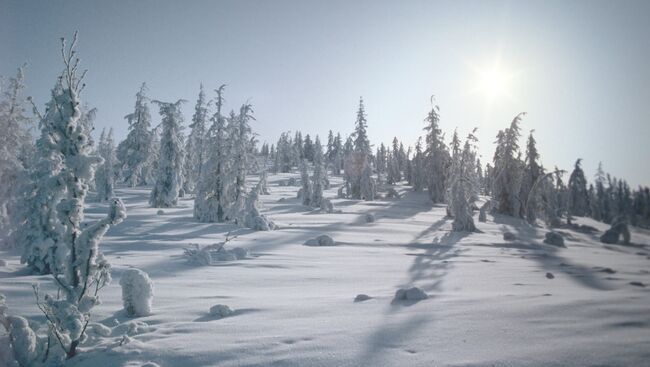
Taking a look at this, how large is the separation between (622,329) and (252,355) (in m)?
4.60

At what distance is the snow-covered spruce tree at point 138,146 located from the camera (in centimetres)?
4838

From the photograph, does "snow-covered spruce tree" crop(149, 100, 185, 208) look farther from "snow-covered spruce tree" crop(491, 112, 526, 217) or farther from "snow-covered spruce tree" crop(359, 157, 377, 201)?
"snow-covered spruce tree" crop(491, 112, 526, 217)

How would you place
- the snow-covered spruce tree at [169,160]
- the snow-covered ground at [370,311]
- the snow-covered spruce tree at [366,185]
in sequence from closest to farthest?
the snow-covered ground at [370,311], the snow-covered spruce tree at [169,160], the snow-covered spruce tree at [366,185]

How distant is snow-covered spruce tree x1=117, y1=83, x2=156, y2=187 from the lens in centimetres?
4838

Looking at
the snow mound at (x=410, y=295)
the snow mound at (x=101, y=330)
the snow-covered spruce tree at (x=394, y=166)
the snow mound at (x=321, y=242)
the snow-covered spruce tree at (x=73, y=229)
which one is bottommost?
the snow mound at (x=321, y=242)

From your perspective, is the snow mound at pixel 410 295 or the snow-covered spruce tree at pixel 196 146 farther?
the snow-covered spruce tree at pixel 196 146

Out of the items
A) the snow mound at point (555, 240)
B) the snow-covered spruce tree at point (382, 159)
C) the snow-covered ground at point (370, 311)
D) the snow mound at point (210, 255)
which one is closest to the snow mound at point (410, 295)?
the snow-covered ground at point (370, 311)

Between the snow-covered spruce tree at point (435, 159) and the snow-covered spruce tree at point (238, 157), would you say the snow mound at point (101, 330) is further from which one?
the snow-covered spruce tree at point (435, 159)

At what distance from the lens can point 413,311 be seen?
5.69 metres

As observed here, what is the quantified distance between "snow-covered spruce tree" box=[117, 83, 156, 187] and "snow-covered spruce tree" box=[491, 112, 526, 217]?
45.4 m

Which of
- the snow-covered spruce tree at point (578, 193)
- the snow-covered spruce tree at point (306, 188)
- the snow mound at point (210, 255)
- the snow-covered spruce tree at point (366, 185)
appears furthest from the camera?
the snow-covered spruce tree at point (366, 185)

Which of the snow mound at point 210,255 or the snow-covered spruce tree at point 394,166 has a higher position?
the snow-covered spruce tree at point 394,166

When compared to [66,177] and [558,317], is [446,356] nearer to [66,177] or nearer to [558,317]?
[558,317]

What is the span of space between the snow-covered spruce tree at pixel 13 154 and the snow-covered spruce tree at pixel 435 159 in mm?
39917
